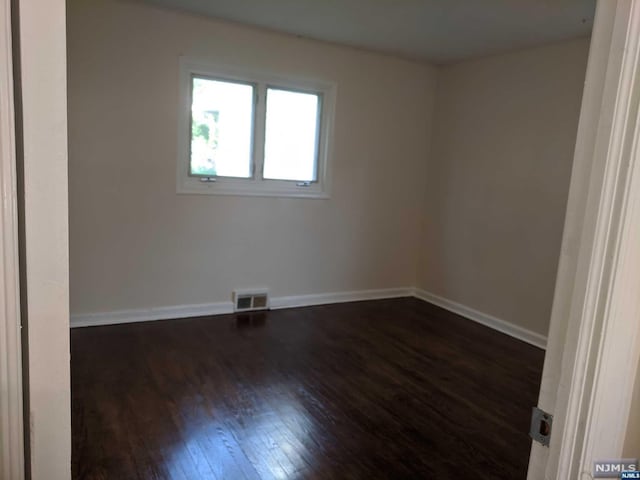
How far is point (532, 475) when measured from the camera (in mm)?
915

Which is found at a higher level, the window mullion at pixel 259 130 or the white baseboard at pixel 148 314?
the window mullion at pixel 259 130

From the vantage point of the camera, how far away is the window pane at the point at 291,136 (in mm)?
4176

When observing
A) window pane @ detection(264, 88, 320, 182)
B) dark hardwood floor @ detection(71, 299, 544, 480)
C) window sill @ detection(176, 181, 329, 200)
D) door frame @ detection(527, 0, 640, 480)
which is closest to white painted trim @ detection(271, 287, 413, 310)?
dark hardwood floor @ detection(71, 299, 544, 480)

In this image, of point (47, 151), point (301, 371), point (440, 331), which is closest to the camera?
point (47, 151)

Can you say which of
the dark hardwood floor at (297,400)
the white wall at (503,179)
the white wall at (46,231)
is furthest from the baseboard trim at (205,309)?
the white wall at (46,231)

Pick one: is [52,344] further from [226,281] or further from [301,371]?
[226,281]

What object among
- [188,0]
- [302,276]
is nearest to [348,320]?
[302,276]

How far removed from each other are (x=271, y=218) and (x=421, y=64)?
2242mm

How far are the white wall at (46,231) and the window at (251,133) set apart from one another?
10.8 feet

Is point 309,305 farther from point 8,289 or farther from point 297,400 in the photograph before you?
point 8,289

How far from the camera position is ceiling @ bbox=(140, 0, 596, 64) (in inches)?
118

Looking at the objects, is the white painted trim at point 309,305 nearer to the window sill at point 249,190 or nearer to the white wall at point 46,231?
the window sill at point 249,190

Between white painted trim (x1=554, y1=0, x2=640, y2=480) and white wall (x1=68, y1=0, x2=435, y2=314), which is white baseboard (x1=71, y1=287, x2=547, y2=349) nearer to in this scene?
white wall (x1=68, y1=0, x2=435, y2=314)

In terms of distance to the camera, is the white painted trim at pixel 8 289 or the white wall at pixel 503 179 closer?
the white painted trim at pixel 8 289
